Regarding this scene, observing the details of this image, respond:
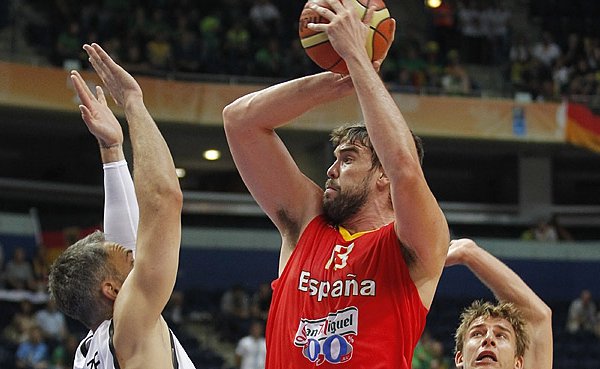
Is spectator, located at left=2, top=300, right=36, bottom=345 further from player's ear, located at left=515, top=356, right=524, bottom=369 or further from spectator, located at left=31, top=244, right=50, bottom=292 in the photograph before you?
player's ear, located at left=515, top=356, right=524, bottom=369

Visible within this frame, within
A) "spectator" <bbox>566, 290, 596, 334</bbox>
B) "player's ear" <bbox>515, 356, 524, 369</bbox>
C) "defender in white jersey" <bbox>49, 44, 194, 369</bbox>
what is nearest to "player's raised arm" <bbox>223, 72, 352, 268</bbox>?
"defender in white jersey" <bbox>49, 44, 194, 369</bbox>

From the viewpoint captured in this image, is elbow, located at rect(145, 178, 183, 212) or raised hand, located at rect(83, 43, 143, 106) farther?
raised hand, located at rect(83, 43, 143, 106)

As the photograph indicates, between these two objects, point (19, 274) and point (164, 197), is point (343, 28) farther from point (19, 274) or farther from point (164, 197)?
point (19, 274)

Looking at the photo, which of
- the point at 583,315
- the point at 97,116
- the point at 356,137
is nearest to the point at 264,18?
the point at 583,315

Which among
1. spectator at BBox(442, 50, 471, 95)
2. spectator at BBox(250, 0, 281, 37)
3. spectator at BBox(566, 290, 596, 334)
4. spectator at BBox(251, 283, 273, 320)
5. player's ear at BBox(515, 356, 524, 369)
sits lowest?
player's ear at BBox(515, 356, 524, 369)

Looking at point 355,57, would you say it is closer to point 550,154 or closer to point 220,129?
point 220,129

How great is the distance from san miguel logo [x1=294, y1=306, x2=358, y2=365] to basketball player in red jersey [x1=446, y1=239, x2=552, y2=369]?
0.99 metres

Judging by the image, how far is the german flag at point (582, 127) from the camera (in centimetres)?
1953

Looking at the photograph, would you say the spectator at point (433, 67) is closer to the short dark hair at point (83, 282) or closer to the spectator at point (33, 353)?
the spectator at point (33, 353)

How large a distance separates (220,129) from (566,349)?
735cm

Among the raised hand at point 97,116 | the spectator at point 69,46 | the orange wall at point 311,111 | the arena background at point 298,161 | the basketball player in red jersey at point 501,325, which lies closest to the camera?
the raised hand at point 97,116

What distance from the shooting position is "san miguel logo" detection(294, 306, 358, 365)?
3.66m

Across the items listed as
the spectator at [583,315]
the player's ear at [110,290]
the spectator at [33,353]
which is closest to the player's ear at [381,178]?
the player's ear at [110,290]

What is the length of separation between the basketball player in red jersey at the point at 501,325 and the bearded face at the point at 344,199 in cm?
87
